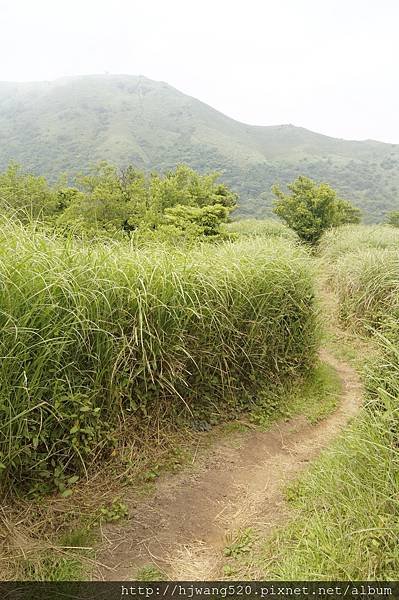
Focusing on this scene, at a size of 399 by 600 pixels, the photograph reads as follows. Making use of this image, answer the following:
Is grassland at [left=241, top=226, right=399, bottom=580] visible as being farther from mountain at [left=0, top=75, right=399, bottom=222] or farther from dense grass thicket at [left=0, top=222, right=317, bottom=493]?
mountain at [left=0, top=75, right=399, bottom=222]

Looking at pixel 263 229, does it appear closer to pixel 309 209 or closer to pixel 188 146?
pixel 309 209

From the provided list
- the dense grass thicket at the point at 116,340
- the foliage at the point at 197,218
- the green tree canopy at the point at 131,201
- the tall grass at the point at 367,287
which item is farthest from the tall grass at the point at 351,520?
the green tree canopy at the point at 131,201

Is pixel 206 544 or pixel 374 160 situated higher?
pixel 374 160

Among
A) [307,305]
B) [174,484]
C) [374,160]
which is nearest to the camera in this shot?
[174,484]

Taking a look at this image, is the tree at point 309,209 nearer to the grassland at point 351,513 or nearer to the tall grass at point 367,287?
the tall grass at point 367,287

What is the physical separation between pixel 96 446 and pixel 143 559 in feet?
2.25

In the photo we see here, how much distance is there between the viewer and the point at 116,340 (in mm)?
2521

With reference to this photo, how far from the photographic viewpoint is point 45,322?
2184 mm

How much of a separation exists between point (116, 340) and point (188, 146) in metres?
73.0

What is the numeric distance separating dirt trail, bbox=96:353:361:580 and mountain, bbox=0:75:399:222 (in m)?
29.5

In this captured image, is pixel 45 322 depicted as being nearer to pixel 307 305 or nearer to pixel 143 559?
pixel 143 559

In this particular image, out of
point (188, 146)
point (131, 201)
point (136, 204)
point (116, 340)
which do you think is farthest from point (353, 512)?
point (188, 146)

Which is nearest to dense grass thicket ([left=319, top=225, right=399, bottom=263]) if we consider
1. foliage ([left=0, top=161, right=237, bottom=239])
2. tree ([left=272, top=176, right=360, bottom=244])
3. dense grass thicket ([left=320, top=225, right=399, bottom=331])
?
dense grass thicket ([left=320, top=225, right=399, bottom=331])

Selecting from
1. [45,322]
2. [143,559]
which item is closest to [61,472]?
[143,559]
